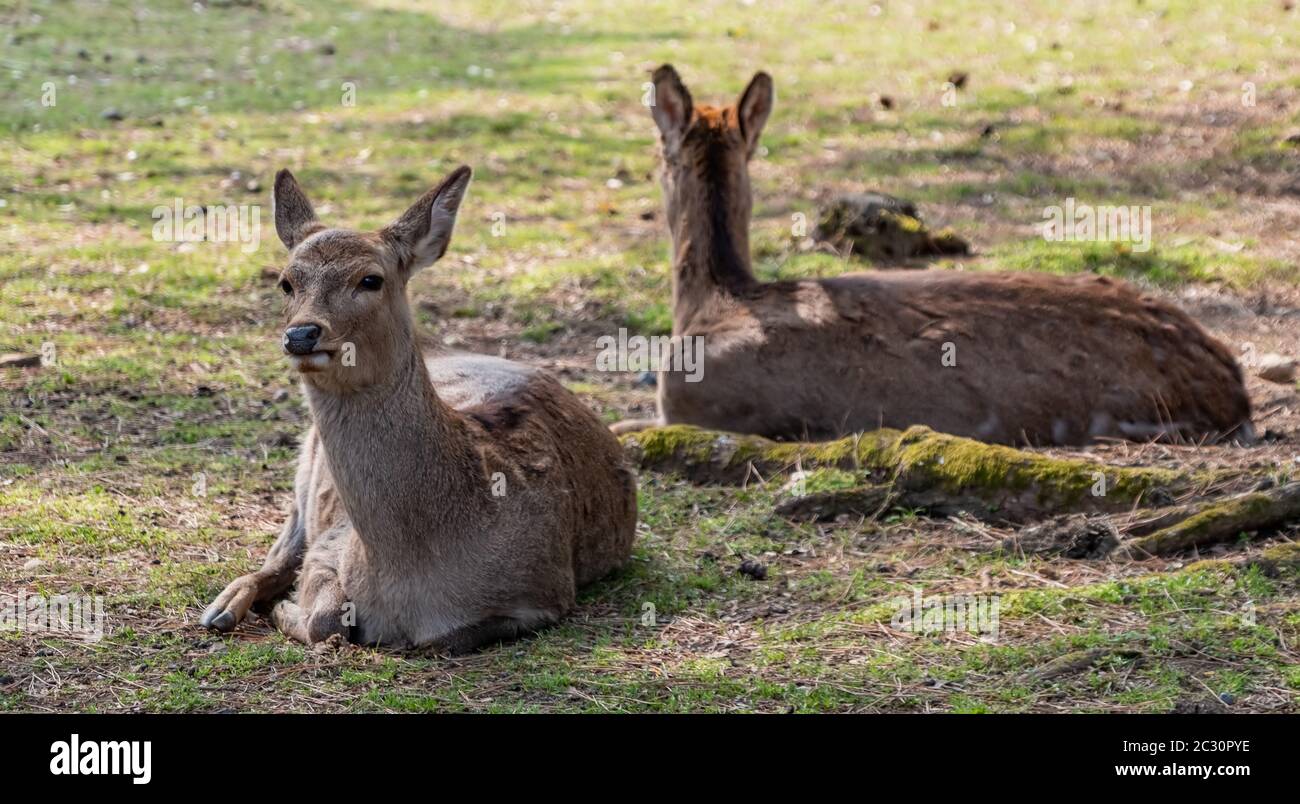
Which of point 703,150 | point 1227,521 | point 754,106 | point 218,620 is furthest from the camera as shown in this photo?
point 754,106

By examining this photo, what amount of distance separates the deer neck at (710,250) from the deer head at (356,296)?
312 centimetres

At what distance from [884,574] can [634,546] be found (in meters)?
1.14

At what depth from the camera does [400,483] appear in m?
6.19

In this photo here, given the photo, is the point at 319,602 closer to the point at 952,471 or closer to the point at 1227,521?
the point at 952,471

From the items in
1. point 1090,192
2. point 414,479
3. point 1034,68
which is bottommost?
point 414,479

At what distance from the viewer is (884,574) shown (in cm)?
685

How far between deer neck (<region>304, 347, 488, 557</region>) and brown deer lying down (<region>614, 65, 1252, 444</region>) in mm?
2792

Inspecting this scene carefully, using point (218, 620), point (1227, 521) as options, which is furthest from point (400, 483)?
point (1227, 521)

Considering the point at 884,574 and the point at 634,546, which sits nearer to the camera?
the point at 884,574

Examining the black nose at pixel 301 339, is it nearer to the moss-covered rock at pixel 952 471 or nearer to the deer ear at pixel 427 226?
the deer ear at pixel 427 226

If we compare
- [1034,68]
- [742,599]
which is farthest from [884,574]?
[1034,68]

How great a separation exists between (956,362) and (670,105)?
2.35 meters

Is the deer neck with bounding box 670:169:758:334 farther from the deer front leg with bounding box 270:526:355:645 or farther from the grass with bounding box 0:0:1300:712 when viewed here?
the deer front leg with bounding box 270:526:355:645
